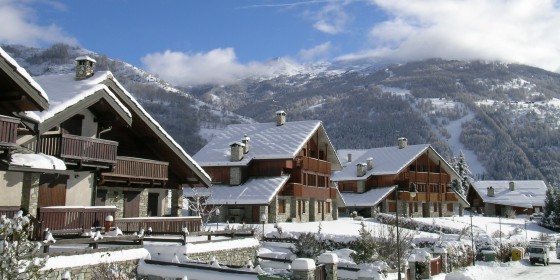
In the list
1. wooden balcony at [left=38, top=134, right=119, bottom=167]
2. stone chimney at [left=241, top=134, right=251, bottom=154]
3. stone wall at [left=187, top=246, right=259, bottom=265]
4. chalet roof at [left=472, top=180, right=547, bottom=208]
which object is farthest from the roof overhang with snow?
chalet roof at [left=472, top=180, right=547, bottom=208]

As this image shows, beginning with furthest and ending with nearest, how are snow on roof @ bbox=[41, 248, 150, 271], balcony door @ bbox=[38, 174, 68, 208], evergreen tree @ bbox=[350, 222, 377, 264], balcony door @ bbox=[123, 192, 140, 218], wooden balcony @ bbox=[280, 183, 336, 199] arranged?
wooden balcony @ bbox=[280, 183, 336, 199]
balcony door @ bbox=[123, 192, 140, 218]
evergreen tree @ bbox=[350, 222, 377, 264]
balcony door @ bbox=[38, 174, 68, 208]
snow on roof @ bbox=[41, 248, 150, 271]

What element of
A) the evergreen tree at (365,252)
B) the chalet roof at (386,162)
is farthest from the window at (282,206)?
the evergreen tree at (365,252)

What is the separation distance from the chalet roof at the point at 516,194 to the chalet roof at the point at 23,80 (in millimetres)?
89332

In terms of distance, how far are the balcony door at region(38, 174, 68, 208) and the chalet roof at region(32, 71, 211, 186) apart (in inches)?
118

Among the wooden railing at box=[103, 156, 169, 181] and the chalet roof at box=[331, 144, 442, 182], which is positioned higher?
the chalet roof at box=[331, 144, 442, 182]

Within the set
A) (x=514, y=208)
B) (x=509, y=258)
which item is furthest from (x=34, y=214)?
(x=514, y=208)

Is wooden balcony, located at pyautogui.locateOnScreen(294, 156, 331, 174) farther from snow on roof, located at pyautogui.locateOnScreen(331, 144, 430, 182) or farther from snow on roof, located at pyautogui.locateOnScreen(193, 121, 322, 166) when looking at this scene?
snow on roof, located at pyautogui.locateOnScreen(331, 144, 430, 182)

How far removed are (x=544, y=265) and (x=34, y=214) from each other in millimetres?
34850

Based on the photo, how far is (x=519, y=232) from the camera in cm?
5756

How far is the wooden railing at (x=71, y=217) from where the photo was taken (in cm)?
1939

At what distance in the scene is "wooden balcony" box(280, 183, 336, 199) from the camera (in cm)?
4766

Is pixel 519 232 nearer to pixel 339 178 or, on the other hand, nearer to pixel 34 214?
pixel 339 178

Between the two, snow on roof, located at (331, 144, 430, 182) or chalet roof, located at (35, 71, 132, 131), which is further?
snow on roof, located at (331, 144, 430, 182)

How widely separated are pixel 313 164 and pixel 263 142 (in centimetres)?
511
